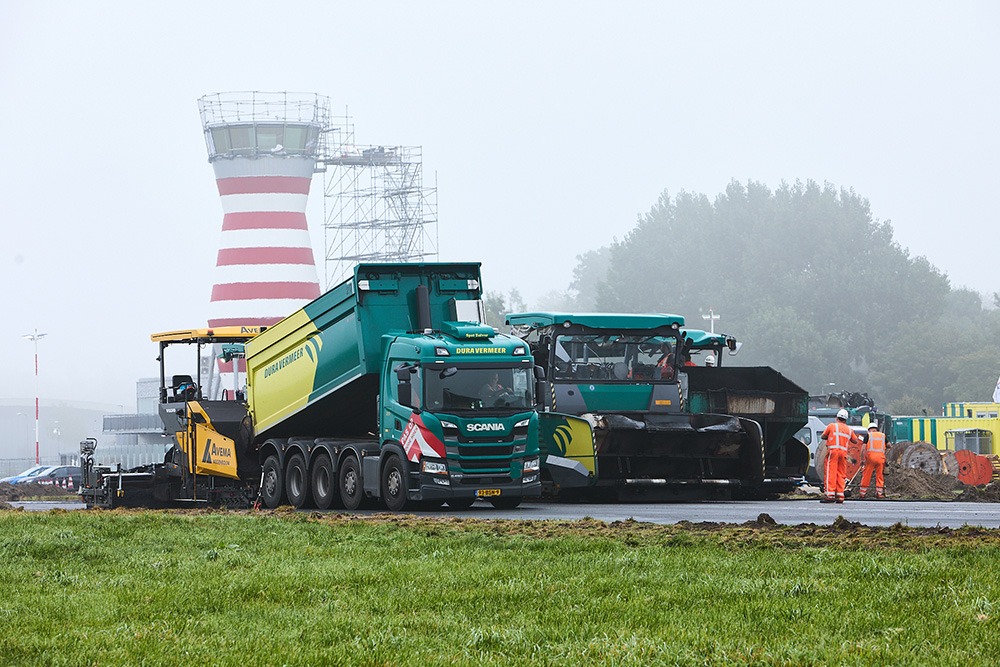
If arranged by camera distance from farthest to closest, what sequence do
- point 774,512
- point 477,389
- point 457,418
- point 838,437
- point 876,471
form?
point 876,471
point 838,437
point 477,389
point 457,418
point 774,512

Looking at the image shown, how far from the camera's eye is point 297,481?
25312 millimetres

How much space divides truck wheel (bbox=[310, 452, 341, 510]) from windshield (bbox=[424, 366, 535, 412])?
2779 millimetres

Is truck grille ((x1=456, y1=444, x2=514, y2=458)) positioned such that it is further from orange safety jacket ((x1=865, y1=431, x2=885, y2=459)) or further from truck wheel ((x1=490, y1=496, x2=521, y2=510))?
orange safety jacket ((x1=865, y1=431, x2=885, y2=459))

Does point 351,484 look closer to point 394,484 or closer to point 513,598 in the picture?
point 394,484

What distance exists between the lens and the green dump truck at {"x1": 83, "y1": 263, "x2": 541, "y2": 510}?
72.9 feet

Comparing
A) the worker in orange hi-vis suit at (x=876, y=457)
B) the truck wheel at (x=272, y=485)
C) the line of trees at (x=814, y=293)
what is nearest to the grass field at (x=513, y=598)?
the truck wheel at (x=272, y=485)

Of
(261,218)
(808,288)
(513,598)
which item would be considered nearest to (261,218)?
(261,218)

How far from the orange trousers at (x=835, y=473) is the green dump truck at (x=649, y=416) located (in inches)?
55.0

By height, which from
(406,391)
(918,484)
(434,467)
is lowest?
(918,484)

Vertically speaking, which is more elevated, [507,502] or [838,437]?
[838,437]

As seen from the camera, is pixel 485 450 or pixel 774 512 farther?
pixel 485 450

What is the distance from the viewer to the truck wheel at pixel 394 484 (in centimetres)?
2238

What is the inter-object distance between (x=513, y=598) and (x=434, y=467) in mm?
11765

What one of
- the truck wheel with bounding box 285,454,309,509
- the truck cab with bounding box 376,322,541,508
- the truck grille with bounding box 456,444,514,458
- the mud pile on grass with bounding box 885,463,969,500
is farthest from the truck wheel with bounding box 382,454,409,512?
the mud pile on grass with bounding box 885,463,969,500
